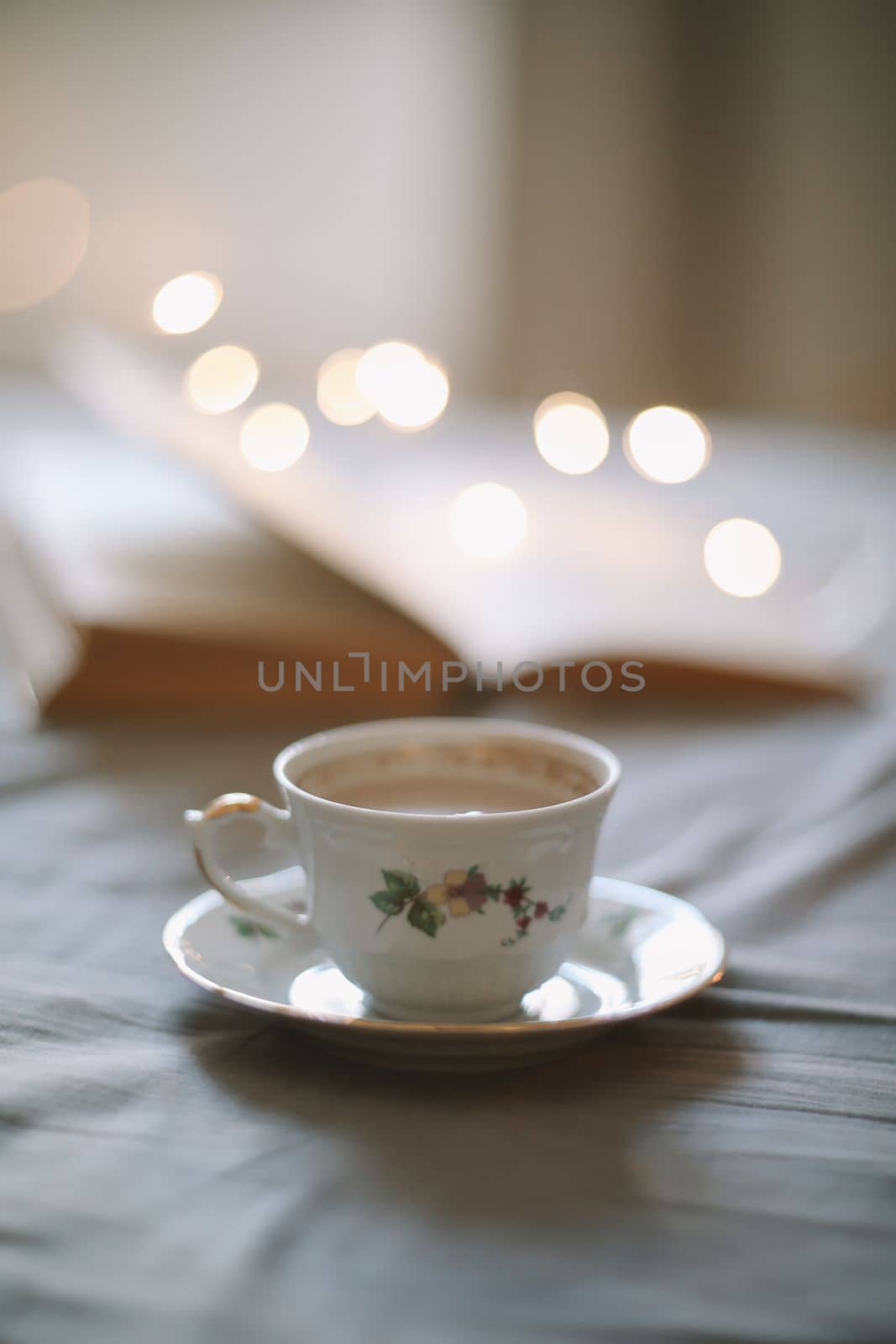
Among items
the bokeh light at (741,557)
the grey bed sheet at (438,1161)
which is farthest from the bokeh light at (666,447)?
the grey bed sheet at (438,1161)

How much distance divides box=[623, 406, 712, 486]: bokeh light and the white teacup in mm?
1129

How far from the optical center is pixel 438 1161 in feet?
1.11

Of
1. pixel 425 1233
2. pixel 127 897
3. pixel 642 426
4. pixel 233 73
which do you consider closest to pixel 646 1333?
pixel 425 1233

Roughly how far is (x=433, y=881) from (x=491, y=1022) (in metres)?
0.06

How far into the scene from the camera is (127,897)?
0.55m

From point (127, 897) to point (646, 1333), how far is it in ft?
1.14

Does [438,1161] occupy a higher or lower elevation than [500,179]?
lower

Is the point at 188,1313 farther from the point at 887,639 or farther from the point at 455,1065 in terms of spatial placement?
the point at 887,639

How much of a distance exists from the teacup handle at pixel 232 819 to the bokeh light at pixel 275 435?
911 mm

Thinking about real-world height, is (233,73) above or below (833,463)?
above

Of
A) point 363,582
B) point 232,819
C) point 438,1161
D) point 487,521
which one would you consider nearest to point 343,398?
point 487,521

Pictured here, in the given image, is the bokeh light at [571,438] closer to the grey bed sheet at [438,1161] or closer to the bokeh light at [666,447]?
the bokeh light at [666,447]

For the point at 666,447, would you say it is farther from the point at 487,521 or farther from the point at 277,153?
the point at 277,153

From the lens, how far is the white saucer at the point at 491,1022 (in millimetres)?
384
